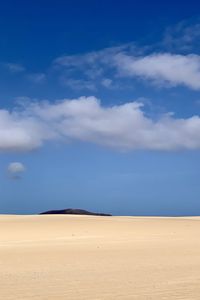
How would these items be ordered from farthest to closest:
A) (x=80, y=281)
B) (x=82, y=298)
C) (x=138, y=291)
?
(x=80, y=281) → (x=138, y=291) → (x=82, y=298)

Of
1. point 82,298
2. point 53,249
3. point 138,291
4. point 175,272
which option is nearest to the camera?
point 82,298

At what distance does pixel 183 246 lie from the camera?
22.7m

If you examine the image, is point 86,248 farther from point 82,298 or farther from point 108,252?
point 82,298

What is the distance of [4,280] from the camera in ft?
39.9

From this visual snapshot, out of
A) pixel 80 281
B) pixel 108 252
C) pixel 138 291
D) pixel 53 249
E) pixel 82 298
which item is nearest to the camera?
pixel 82 298

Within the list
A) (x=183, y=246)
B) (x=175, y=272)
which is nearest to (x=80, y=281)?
(x=175, y=272)

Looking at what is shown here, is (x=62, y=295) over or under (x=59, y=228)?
under

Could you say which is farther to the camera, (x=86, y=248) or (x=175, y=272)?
(x=86, y=248)

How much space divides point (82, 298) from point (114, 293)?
0.85 m

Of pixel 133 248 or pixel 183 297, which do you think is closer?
pixel 183 297

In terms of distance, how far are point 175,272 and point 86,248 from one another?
8.77 m

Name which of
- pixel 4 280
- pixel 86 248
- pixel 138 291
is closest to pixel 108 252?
pixel 86 248

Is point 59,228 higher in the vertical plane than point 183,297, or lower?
higher

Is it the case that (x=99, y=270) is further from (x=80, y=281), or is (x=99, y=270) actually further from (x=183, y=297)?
(x=183, y=297)
